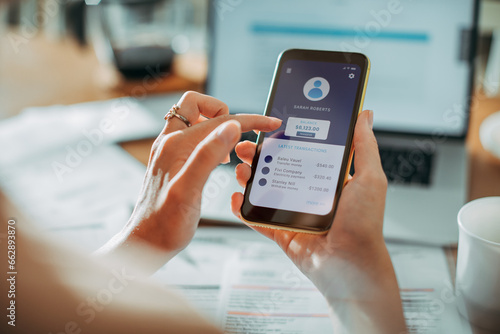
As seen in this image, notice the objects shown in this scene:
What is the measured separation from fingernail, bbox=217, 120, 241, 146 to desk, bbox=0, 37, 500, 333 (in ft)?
1.27

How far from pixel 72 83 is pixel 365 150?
82 cm

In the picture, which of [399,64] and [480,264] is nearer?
[480,264]

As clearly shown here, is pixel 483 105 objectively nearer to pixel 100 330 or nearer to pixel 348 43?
pixel 348 43

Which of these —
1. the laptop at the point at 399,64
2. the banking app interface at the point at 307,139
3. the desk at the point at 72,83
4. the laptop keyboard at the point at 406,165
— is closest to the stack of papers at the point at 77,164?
the desk at the point at 72,83

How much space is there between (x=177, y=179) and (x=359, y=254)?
0.63 feet

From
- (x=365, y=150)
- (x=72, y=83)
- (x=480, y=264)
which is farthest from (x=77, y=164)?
(x=480, y=264)

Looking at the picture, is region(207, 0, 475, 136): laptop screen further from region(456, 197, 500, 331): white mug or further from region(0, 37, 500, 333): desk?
region(456, 197, 500, 331): white mug

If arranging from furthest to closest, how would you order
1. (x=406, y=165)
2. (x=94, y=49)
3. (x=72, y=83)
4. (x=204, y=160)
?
(x=94, y=49), (x=72, y=83), (x=406, y=165), (x=204, y=160)

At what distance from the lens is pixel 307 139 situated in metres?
0.49

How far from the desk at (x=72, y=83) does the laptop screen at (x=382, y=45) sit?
0.43ft

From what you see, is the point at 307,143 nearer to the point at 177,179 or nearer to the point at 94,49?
the point at 177,179

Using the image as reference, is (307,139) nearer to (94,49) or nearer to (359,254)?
(359,254)

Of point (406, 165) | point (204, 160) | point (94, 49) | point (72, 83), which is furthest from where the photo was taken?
point (94, 49)

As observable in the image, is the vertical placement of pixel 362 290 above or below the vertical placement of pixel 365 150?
below
